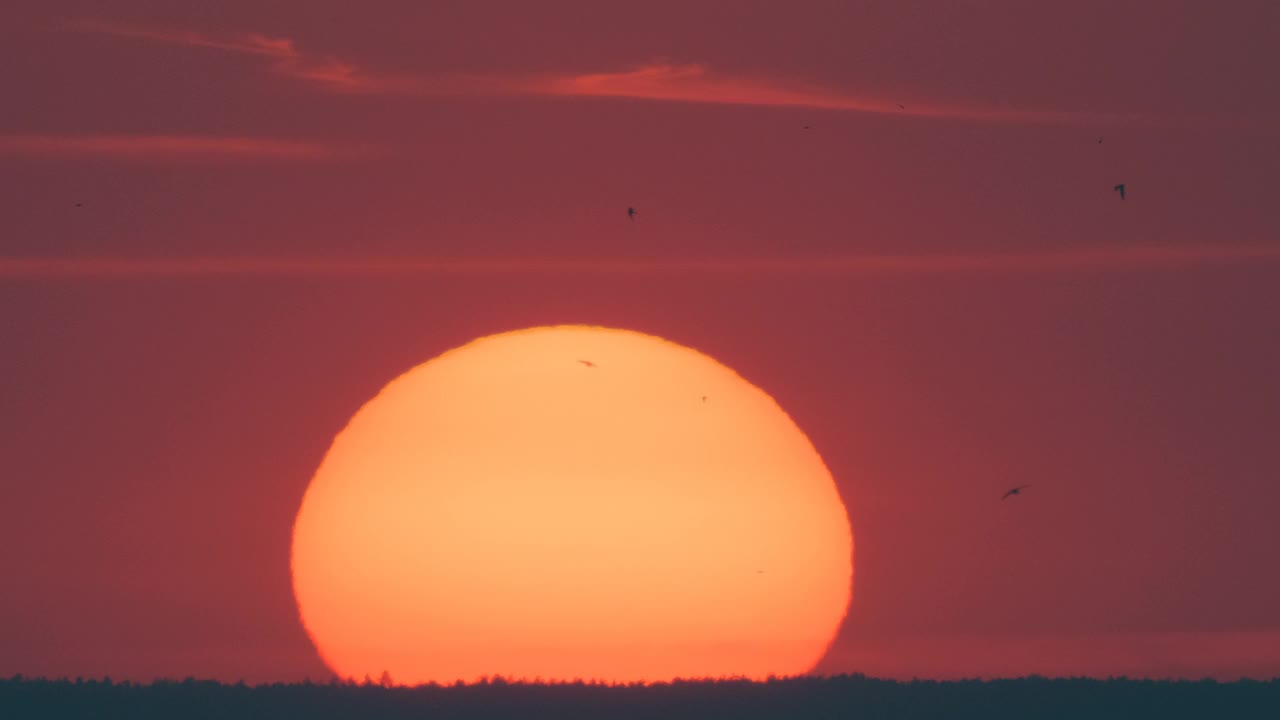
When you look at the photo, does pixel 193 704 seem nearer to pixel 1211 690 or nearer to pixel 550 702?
pixel 550 702

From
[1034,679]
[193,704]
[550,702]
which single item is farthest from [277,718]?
[1034,679]

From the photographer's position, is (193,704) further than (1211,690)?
No

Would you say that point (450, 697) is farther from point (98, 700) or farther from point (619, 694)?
point (98, 700)

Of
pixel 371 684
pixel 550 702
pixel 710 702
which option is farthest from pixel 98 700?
pixel 710 702

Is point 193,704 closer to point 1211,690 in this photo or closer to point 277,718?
point 277,718
